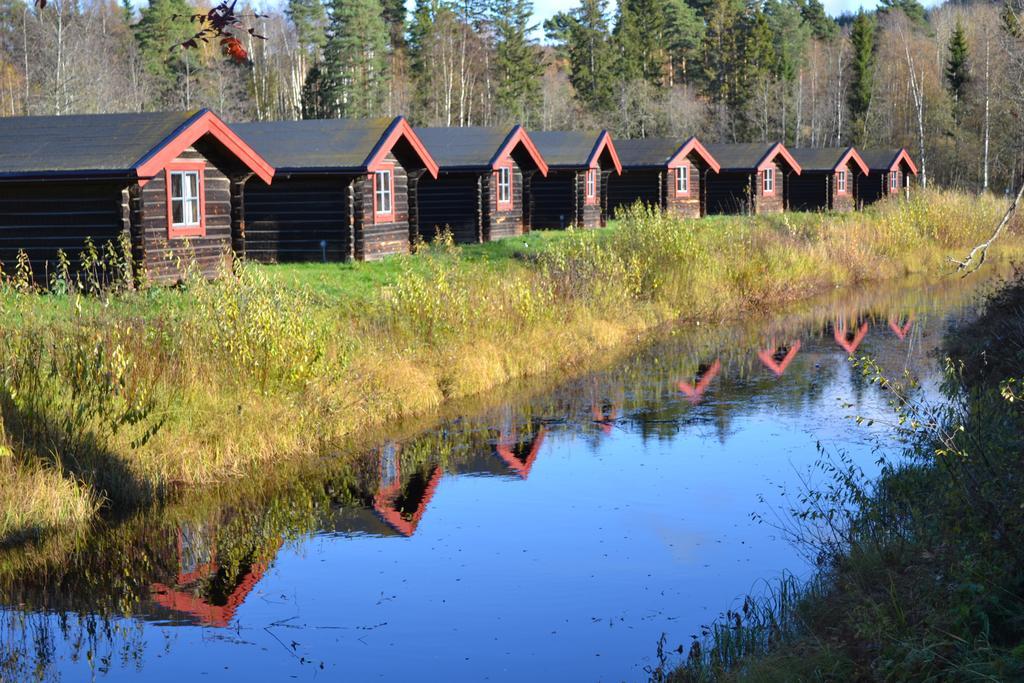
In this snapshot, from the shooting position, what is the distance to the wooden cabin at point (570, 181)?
41.3 meters

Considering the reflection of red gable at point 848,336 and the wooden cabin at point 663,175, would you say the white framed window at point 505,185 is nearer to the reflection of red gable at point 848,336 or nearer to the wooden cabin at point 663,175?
the wooden cabin at point 663,175

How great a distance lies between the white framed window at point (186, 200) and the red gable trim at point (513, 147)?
11.6 m

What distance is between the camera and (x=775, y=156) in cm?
5262

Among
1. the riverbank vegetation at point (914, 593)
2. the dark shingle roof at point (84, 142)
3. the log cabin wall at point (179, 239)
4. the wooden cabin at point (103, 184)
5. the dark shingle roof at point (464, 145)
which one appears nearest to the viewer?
the riverbank vegetation at point (914, 593)

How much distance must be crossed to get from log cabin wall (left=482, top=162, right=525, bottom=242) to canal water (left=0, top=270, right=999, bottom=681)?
57.7 feet

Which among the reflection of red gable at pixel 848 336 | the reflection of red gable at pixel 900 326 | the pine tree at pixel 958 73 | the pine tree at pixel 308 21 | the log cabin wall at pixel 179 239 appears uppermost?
the pine tree at pixel 308 21

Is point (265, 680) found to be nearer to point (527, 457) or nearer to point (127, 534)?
point (127, 534)

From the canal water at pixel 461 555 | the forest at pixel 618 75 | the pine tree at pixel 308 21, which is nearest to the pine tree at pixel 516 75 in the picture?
the forest at pixel 618 75

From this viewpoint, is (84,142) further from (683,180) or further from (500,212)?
(683,180)

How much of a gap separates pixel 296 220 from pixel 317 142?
1.91m

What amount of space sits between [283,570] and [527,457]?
192 inches

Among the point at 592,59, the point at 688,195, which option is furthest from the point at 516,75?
the point at 688,195

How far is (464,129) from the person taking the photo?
3778cm

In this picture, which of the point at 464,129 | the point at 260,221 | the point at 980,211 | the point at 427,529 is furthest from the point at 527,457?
the point at 980,211
